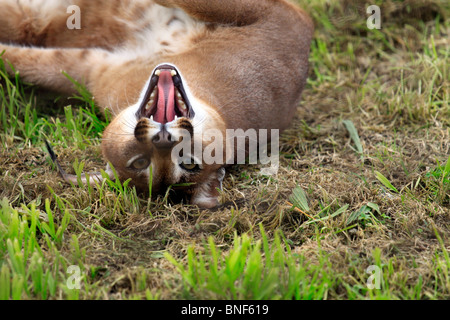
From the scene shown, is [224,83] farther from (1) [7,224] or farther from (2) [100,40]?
(1) [7,224]

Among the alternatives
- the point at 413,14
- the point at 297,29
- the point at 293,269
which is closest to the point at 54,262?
the point at 293,269

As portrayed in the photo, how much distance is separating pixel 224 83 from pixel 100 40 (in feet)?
3.75

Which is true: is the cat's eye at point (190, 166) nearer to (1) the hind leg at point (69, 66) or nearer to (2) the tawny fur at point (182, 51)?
Result: (2) the tawny fur at point (182, 51)

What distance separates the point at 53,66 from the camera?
14.0 ft

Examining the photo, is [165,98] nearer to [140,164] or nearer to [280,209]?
[140,164]

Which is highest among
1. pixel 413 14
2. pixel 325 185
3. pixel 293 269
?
pixel 413 14

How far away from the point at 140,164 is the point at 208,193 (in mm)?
462

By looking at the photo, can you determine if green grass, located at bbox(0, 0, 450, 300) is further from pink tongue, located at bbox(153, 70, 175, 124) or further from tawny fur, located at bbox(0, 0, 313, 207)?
pink tongue, located at bbox(153, 70, 175, 124)

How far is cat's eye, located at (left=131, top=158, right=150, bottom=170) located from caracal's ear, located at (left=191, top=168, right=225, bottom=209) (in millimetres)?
357

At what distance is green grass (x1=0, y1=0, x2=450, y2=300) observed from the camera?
9.32 feet

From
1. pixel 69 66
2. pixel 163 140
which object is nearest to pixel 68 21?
pixel 69 66

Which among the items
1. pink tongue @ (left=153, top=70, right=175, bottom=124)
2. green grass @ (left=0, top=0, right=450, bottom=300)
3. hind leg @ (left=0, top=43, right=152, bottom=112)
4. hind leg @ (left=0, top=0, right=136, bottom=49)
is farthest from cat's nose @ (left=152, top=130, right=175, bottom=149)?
hind leg @ (left=0, top=0, right=136, bottom=49)

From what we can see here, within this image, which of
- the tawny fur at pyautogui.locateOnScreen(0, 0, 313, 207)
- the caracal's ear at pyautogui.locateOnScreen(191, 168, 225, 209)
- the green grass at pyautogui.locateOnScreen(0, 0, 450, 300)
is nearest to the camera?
the green grass at pyautogui.locateOnScreen(0, 0, 450, 300)
